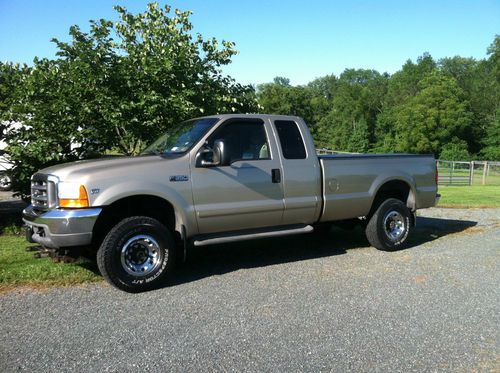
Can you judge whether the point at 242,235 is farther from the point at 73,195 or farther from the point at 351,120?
the point at 351,120

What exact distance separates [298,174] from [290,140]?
0.51 metres

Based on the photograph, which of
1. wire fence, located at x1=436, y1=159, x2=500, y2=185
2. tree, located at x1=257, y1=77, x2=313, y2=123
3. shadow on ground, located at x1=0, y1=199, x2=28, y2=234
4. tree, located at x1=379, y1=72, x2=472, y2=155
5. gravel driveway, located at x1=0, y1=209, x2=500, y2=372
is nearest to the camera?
gravel driveway, located at x1=0, y1=209, x2=500, y2=372

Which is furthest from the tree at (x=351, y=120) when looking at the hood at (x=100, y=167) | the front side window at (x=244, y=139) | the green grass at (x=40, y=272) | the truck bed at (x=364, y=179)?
the hood at (x=100, y=167)

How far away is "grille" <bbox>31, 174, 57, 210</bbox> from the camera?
5.43m

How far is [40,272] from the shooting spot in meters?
6.05

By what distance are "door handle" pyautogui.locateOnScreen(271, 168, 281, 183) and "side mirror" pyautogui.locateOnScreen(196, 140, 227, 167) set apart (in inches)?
30.1

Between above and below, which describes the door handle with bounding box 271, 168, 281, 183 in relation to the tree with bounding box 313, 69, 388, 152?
below

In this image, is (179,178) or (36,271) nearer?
(179,178)

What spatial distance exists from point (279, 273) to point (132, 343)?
2612 millimetres

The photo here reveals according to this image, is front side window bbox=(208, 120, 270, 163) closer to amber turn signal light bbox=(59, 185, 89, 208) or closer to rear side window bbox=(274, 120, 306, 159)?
rear side window bbox=(274, 120, 306, 159)

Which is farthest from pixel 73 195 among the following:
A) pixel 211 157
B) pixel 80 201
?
pixel 211 157

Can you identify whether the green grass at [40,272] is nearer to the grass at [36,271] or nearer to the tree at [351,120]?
the grass at [36,271]

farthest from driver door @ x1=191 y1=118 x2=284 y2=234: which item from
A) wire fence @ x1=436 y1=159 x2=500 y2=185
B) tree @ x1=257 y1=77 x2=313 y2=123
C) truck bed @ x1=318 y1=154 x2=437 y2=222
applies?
tree @ x1=257 y1=77 x2=313 y2=123

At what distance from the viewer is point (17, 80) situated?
913 cm
